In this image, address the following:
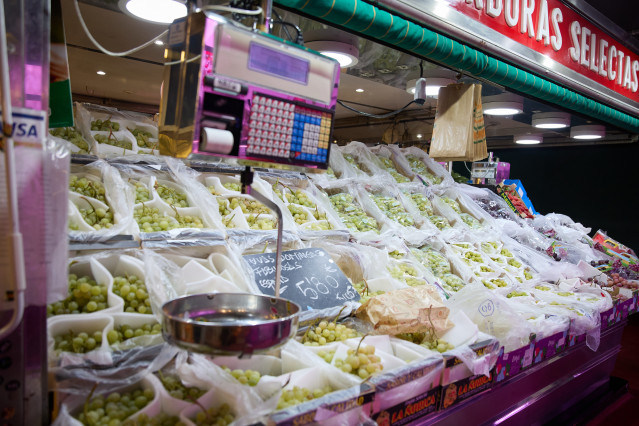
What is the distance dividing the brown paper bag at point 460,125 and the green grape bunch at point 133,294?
8.76 feet

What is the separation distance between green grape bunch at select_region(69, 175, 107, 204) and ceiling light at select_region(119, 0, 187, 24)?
3.56ft

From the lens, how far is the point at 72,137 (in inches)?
96.3

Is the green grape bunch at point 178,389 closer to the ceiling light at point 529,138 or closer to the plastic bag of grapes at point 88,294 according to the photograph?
the plastic bag of grapes at point 88,294

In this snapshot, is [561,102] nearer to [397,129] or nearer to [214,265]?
[214,265]

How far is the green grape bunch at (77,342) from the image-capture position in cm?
144

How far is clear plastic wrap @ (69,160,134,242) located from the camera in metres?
1.88

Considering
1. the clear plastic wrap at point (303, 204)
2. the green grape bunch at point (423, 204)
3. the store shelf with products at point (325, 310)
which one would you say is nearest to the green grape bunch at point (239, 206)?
the store shelf with products at point (325, 310)

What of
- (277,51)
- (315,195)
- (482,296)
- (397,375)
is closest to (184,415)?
(397,375)

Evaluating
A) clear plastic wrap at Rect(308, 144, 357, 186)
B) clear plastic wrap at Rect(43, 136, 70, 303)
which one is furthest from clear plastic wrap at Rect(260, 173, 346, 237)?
clear plastic wrap at Rect(43, 136, 70, 303)

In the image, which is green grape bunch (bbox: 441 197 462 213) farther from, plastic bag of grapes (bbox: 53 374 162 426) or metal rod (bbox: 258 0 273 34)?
plastic bag of grapes (bbox: 53 374 162 426)

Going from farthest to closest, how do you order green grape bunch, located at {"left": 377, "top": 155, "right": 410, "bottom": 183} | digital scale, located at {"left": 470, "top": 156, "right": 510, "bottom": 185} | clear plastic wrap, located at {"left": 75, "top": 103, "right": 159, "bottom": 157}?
1. digital scale, located at {"left": 470, "top": 156, "right": 510, "bottom": 185}
2. green grape bunch, located at {"left": 377, "top": 155, "right": 410, "bottom": 183}
3. clear plastic wrap, located at {"left": 75, "top": 103, "right": 159, "bottom": 157}

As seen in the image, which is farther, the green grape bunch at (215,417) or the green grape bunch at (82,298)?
the green grape bunch at (82,298)

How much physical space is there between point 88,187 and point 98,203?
6.3 inches

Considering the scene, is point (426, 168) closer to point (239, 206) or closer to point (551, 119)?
point (551, 119)
